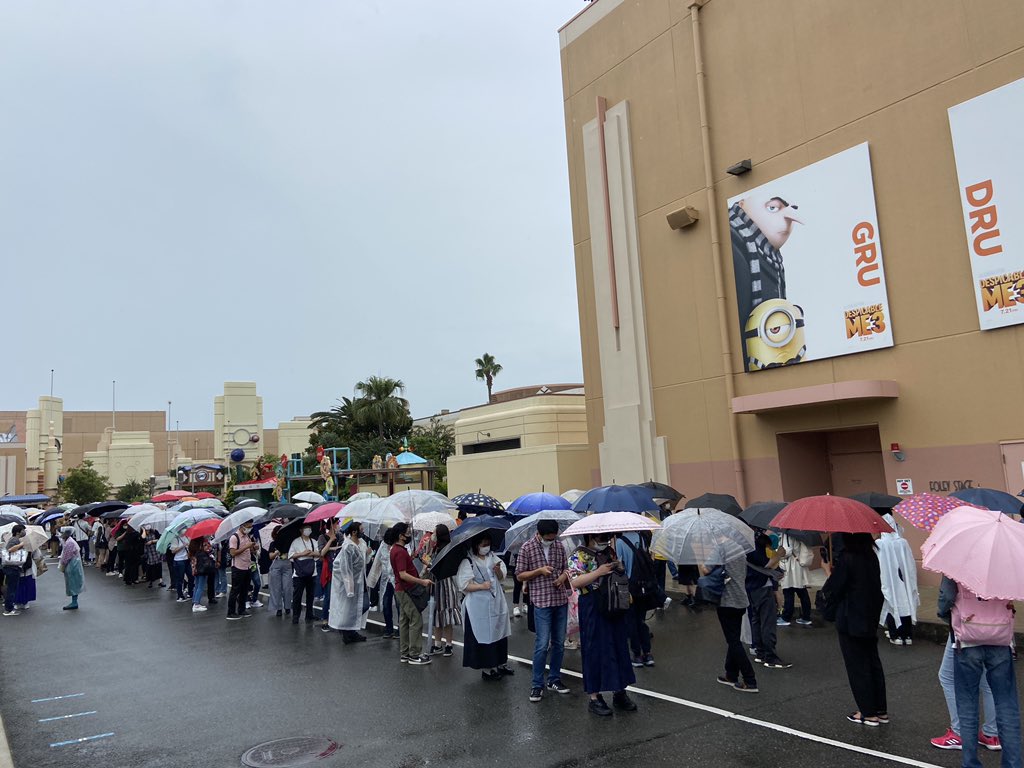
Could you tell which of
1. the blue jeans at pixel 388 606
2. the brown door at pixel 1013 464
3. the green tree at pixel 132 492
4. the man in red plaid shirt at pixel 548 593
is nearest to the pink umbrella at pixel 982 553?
the man in red plaid shirt at pixel 548 593

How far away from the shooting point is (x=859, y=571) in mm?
6402

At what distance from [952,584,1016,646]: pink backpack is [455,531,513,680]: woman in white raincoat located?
15.6 feet

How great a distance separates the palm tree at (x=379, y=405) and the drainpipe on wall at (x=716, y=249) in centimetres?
3973

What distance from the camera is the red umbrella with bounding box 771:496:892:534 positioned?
6.43 m

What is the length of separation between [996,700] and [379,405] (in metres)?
51.3

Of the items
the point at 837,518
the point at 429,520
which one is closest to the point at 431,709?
the point at 429,520

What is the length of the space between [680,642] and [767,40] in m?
13.8

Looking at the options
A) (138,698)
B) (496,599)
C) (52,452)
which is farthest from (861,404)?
(52,452)

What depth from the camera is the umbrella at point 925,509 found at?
7.42 metres

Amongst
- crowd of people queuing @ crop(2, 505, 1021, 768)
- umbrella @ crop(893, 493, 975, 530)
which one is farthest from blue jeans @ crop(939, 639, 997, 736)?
umbrella @ crop(893, 493, 975, 530)

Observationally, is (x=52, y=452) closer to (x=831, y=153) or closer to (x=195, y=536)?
(x=195, y=536)

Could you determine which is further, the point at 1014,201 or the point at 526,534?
the point at 1014,201

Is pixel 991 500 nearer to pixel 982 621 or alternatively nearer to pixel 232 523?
pixel 982 621

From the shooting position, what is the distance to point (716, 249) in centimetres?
1773
